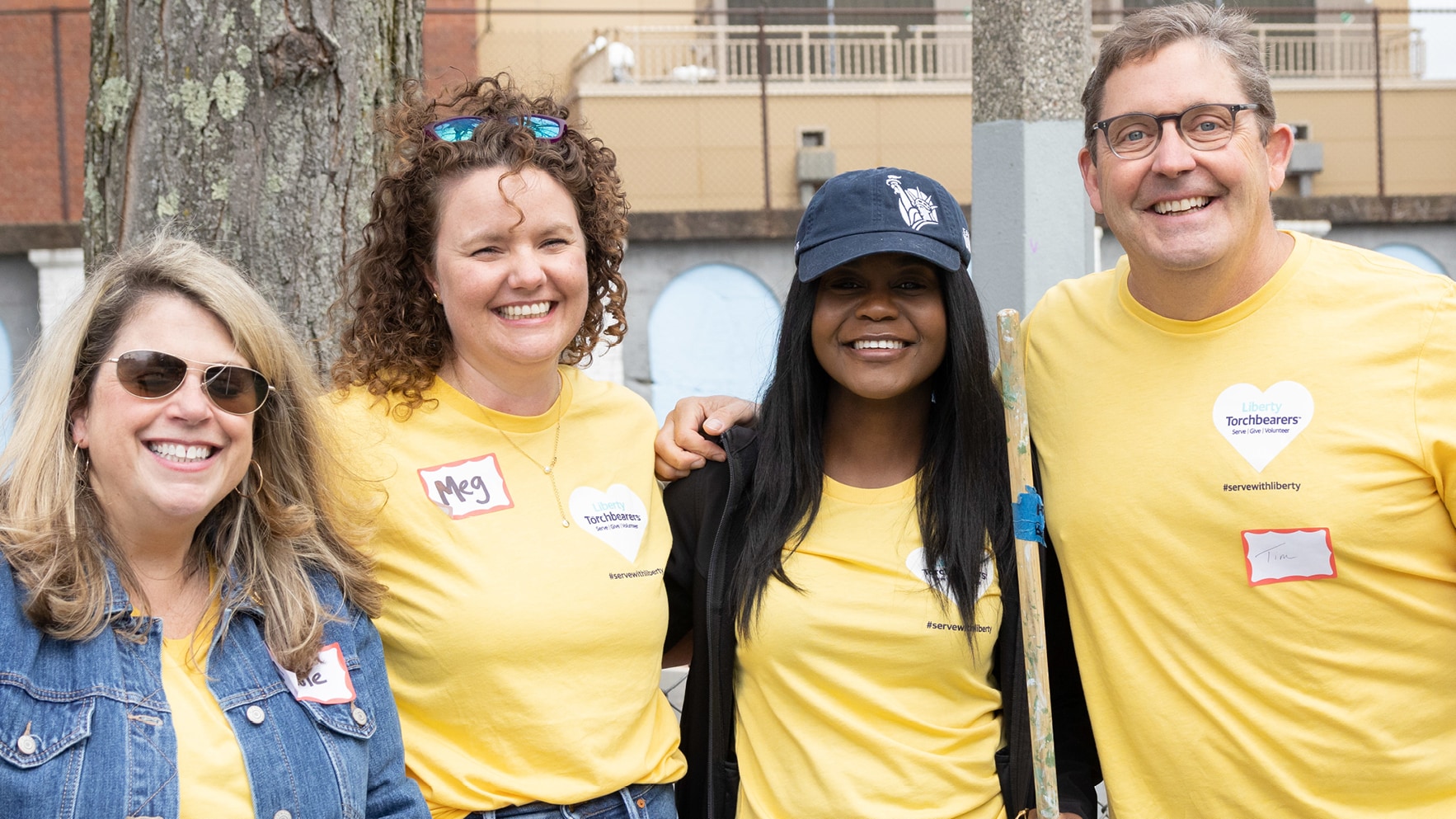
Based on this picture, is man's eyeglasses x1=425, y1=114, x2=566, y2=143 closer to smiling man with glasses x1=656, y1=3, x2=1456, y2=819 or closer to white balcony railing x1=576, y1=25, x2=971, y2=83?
smiling man with glasses x1=656, y1=3, x2=1456, y2=819

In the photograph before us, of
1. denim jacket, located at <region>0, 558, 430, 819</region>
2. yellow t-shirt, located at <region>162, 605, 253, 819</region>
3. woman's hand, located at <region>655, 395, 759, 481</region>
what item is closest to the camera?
denim jacket, located at <region>0, 558, 430, 819</region>

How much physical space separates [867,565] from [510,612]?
2.51 ft

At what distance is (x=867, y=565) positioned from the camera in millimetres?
2609

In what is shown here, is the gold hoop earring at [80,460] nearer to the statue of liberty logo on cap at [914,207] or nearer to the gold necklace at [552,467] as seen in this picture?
the gold necklace at [552,467]

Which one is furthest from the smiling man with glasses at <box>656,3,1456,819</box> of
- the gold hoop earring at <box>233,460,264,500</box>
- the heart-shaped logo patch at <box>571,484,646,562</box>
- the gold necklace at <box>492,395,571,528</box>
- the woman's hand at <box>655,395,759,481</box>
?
the gold hoop earring at <box>233,460,264,500</box>

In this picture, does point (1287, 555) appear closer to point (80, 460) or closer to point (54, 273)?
point (80, 460)

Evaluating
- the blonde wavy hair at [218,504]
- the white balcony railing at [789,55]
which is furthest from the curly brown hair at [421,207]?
the white balcony railing at [789,55]

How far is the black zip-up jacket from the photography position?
261 centimetres

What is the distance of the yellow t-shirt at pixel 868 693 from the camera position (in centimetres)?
248

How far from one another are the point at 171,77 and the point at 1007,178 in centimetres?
284

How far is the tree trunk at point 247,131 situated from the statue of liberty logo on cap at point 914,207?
4.61 feet

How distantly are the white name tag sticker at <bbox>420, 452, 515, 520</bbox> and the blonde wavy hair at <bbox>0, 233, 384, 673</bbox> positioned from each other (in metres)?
0.16

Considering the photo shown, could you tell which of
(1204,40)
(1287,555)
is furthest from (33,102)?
(1287,555)

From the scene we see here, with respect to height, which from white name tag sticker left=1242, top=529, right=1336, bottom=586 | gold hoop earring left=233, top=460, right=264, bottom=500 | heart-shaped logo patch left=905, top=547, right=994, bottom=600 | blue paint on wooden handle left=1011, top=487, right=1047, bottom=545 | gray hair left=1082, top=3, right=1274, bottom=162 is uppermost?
gray hair left=1082, top=3, right=1274, bottom=162
